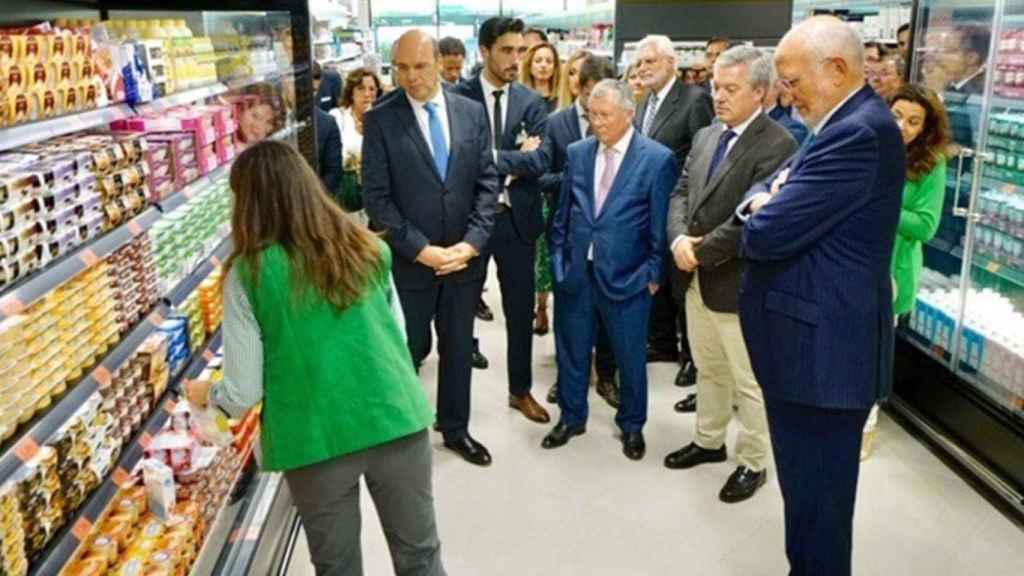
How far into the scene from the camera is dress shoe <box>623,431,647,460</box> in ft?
13.4

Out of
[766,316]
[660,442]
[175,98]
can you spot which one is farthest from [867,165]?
[660,442]

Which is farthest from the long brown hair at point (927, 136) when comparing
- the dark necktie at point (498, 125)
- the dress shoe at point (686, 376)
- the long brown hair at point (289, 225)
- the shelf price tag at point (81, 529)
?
the shelf price tag at point (81, 529)

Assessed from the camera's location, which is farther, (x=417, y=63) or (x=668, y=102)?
(x=668, y=102)

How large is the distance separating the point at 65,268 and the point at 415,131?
6.05ft

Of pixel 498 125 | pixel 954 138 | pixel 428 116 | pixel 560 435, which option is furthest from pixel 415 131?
pixel 954 138

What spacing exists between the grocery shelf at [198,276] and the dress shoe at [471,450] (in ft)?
4.47

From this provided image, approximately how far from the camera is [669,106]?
4598mm

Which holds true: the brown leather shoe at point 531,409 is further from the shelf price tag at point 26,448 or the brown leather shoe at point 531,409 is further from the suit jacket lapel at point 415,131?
the shelf price tag at point 26,448

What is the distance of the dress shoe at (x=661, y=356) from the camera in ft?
17.5

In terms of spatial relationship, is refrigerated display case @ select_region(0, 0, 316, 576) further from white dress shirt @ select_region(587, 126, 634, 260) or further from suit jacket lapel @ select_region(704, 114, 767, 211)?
suit jacket lapel @ select_region(704, 114, 767, 211)

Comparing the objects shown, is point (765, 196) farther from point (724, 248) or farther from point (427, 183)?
point (427, 183)

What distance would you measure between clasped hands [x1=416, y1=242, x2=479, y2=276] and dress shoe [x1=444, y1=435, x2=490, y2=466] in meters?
0.84

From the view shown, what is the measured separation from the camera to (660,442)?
4258mm

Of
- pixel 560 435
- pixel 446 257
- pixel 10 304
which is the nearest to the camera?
pixel 10 304
